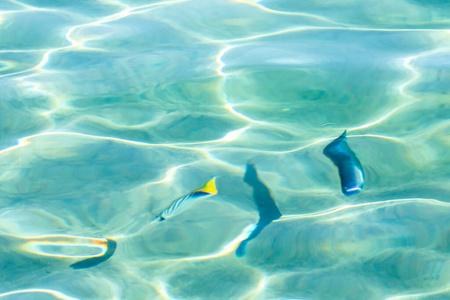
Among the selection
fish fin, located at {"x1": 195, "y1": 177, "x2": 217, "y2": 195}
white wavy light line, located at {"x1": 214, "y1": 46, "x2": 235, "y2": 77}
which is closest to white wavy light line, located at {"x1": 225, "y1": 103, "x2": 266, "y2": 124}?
white wavy light line, located at {"x1": 214, "y1": 46, "x2": 235, "y2": 77}

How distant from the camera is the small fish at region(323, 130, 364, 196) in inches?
84.0

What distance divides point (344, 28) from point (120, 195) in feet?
7.83

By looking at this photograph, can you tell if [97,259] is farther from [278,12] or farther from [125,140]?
[278,12]

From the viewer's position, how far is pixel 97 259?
6.64 feet

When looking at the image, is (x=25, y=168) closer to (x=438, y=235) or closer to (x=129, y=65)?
(x=129, y=65)

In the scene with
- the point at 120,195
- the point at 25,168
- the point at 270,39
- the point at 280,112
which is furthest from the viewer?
the point at 270,39

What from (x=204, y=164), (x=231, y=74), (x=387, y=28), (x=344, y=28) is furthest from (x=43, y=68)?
(x=387, y=28)

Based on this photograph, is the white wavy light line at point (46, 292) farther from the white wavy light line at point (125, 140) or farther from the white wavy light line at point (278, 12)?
the white wavy light line at point (278, 12)

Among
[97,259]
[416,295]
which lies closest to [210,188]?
[97,259]

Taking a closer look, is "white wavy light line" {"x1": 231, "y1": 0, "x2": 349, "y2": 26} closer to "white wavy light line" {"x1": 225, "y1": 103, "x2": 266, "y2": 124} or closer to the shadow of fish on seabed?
"white wavy light line" {"x1": 225, "y1": 103, "x2": 266, "y2": 124}

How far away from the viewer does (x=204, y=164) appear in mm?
2514

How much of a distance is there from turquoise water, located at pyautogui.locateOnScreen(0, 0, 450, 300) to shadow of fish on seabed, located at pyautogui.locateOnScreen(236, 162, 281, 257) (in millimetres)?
→ 32

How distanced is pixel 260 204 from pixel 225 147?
1.65 ft

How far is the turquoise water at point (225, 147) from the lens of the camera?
1945 mm
